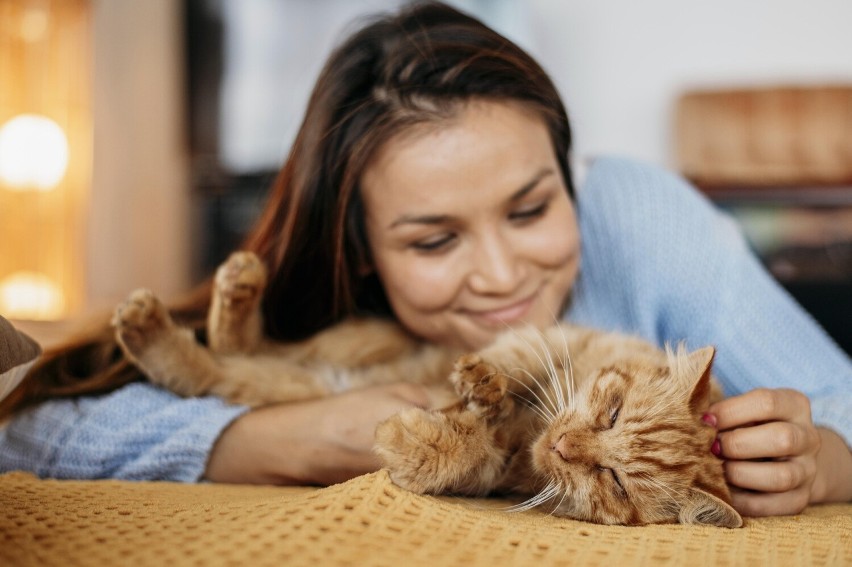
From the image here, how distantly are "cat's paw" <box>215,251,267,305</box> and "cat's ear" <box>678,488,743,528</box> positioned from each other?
0.86 m

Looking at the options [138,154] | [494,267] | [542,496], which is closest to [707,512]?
[542,496]

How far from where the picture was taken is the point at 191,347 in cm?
141

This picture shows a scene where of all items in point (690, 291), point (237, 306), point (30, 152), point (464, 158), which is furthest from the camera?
point (30, 152)

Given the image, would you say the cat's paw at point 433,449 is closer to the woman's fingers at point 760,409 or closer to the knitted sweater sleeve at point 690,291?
the woman's fingers at point 760,409

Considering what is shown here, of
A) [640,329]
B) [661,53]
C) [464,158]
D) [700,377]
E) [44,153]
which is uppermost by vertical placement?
[661,53]

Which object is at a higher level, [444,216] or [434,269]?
[444,216]

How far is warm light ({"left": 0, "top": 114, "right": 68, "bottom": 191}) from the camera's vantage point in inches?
141

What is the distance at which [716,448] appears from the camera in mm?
1044

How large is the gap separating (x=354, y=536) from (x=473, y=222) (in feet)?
2.44

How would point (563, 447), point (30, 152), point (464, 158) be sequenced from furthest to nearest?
1. point (30, 152)
2. point (464, 158)
3. point (563, 447)

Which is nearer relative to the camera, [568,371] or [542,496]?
[542,496]

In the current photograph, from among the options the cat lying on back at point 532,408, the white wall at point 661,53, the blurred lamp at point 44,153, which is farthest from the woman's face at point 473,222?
the white wall at point 661,53

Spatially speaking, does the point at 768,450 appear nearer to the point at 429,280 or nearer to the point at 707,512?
the point at 707,512

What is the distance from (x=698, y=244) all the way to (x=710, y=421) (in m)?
0.61
